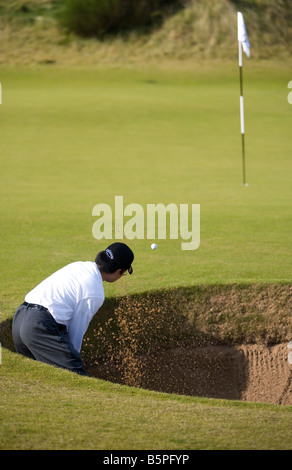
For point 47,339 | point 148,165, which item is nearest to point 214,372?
point 47,339

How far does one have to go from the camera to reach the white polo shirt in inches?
267

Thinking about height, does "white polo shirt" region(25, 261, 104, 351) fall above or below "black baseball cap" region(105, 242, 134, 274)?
below

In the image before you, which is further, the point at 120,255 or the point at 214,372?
the point at 214,372

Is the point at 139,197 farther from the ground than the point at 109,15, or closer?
closer

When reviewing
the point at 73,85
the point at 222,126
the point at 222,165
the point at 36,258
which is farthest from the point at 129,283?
the point at 73,85

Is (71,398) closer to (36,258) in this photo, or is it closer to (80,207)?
(36,258)

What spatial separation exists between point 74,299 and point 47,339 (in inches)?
18.5

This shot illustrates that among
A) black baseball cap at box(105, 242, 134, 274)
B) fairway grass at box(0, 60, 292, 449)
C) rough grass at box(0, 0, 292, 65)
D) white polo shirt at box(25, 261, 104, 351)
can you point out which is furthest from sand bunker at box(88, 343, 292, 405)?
rough grass at box(0, 0, 292, 65)

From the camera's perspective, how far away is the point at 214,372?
8.73 metres

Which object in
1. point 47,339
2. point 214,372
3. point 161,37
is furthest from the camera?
point 161,37

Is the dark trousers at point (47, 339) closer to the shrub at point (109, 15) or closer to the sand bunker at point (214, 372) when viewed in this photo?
the sand bunker at point (214, 372)

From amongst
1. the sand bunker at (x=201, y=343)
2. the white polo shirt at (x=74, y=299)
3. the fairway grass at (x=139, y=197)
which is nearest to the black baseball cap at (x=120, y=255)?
the white polo shirt at (x=74, y=299)

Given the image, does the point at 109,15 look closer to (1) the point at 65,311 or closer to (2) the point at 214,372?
(2) the point at 214,372

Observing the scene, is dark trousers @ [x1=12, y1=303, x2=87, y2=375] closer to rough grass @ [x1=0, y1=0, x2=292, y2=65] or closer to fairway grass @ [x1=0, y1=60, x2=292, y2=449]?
fairway grass @ [x1=0, y1=60, x2=292, y2=449]
